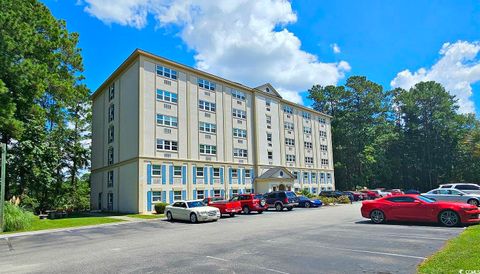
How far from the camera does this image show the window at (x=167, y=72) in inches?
1406

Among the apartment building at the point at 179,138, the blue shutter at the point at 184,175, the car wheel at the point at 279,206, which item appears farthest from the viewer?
A: the blue shutter at the point at 184,175

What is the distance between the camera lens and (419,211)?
16.1 meters

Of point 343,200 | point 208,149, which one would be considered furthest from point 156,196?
point 343,200

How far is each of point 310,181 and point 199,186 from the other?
24758 mm

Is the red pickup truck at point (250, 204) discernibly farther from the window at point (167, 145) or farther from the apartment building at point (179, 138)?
the window at point (167, 145)

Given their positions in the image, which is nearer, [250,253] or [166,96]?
[250,253]

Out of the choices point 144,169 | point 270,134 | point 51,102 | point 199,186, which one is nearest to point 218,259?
point 144,169

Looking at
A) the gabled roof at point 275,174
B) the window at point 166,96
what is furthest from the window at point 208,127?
the gabled roof at point 275,174

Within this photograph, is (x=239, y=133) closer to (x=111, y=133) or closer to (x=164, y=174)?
(x=164, y=174)

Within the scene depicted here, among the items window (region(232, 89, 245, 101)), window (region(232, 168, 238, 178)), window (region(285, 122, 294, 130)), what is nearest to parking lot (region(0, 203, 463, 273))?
window (region(232, 168, 238, 178))

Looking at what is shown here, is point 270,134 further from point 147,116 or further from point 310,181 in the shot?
point 147,116

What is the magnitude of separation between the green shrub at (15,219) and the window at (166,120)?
15.8 meters

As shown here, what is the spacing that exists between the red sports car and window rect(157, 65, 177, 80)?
2544 centimetres

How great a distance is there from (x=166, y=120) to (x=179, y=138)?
235cm
